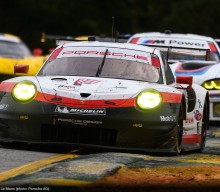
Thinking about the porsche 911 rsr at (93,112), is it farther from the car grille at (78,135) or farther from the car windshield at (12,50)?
the car windshield at (12,50)

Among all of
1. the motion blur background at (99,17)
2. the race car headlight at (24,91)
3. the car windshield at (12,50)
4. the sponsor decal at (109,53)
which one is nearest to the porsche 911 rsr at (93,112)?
the race car headlight at (24,91)

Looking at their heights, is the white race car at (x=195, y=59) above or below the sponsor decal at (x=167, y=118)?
above

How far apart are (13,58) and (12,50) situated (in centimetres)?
134

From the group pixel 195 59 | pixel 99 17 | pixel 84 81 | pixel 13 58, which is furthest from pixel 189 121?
pixel 99 17

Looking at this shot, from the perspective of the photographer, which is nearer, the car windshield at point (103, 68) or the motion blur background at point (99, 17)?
the car windshield at point (103, 68)

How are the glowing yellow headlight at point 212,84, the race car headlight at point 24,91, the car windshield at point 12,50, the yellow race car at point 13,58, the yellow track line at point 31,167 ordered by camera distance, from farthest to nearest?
the car windshield at point 12,50 < the yellow race car at point 13,58 < the glowing yellow headlight at point 212,84 < the race car headlight at point 24,91 < the yellow track line at point 31,167

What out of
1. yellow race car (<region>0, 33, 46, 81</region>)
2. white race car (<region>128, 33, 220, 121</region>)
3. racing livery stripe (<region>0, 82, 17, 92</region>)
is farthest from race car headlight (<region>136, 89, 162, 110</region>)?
yellow race car (<region>0, 33, 46, 81</region>)

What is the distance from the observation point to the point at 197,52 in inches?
573

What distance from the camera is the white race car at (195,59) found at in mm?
14516

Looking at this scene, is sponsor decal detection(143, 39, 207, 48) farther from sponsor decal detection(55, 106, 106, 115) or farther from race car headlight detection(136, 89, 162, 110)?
sponsor decal detection(55, 106, 106, 115)

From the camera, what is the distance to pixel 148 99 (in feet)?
30.9

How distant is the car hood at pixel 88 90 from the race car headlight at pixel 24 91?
9 centimetres

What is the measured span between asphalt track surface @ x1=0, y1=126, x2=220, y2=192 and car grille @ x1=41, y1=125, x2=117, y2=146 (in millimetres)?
130

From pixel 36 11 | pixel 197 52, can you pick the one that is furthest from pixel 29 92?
pixel 36 11
